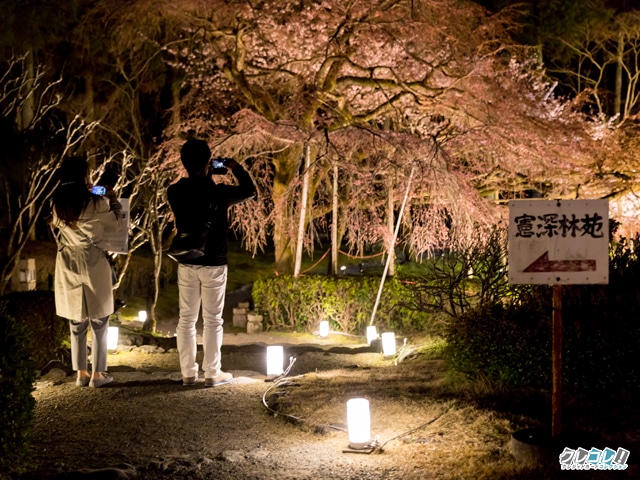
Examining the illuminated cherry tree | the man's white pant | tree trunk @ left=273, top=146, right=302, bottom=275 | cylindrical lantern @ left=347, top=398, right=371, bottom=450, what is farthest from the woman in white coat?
tree trunk @ left=273, top=146, right=302, bottom=275

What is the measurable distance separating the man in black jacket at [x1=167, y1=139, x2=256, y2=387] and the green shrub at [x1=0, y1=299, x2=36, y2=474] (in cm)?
194

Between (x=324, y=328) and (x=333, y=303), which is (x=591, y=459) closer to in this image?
(x=324, y=328)

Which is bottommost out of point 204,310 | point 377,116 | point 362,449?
point 362,449

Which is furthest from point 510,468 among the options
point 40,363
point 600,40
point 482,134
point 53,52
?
point 600,40

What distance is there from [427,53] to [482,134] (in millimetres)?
2668

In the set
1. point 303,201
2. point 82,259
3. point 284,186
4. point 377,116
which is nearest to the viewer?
point 82,259

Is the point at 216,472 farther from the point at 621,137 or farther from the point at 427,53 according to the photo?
the point at 621,137

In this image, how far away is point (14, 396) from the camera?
12.6 feet

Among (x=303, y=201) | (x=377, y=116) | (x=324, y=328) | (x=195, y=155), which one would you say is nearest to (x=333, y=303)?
(x=324, y=328)

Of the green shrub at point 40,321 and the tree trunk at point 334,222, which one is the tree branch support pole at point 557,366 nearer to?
the green shrub at point 40,321

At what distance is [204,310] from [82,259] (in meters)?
1.15

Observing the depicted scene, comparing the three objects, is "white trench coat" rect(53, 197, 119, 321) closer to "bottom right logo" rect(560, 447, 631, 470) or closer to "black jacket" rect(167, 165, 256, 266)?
"black jacket" rect(167, 165, 256, 266)

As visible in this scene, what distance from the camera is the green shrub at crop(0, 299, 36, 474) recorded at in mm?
3725

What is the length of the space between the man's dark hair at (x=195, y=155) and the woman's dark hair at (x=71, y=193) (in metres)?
0.91
